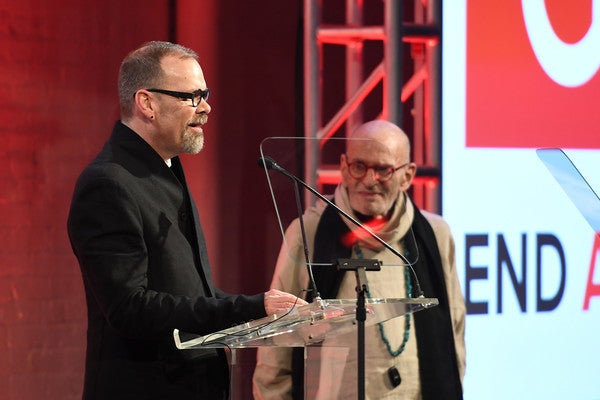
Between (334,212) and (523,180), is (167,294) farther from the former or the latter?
(523,180)

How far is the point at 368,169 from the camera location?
97.2 inches

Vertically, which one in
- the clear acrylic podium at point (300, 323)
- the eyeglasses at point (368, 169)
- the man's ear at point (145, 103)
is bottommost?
the clear acrylic podium at point (300, 323)

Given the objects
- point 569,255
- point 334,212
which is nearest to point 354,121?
point 569,255

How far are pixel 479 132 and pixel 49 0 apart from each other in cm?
176

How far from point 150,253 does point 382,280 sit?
3.29 feet

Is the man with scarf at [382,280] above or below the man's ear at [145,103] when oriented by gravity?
A: below

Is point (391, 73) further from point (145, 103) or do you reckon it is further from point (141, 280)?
point (141, 280)

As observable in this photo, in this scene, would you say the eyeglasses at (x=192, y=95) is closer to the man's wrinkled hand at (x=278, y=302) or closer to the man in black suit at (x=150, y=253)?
the man in black suit at (x=150, y=253)

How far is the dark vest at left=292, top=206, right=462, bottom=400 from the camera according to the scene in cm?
301

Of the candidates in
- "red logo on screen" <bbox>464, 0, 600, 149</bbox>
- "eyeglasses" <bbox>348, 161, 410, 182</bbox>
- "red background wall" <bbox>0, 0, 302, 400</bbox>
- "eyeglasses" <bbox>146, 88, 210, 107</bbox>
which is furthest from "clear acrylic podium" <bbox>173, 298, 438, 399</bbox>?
"red logo on screen" <bbox>464, 0, 600, 149</bbox>

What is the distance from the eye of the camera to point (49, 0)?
3.74 m

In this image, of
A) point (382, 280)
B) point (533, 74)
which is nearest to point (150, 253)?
point (382, 280)

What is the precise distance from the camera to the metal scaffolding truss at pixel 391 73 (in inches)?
150

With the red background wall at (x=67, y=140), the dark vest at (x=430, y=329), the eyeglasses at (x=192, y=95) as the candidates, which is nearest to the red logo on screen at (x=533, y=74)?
the red background wall at (x=67, y=140)
